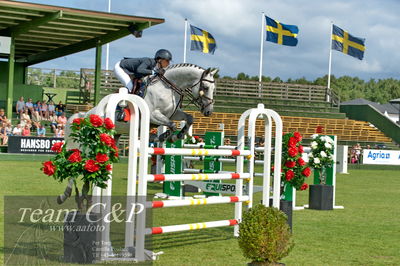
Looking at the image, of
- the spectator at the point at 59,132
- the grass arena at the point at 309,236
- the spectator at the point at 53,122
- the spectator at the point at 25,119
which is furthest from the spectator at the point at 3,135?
the grass arena at the point at 309,236

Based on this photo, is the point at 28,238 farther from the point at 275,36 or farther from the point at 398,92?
the point at 398,92

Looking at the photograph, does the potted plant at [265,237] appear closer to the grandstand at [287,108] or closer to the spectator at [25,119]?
the spectator at [25,119]

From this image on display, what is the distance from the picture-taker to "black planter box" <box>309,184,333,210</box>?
10.4 m

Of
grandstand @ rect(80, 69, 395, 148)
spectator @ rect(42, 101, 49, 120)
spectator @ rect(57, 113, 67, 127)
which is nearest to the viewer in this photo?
spectator @ rect(57, 113, 67, 127)

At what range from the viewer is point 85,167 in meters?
5.00

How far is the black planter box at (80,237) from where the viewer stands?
4.94 m

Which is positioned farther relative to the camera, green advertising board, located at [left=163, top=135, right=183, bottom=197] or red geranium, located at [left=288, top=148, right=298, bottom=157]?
green advertising board, located at [left=163, top=135, right=183, bottom=197]

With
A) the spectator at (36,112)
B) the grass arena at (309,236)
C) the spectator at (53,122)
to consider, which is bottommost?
the grass arena at (309,236)

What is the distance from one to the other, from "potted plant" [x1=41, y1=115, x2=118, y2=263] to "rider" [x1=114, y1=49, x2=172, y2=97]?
2840 millimetres

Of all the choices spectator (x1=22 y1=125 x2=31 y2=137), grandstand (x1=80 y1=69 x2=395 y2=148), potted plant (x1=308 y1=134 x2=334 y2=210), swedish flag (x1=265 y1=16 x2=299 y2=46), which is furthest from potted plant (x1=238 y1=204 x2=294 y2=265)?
swedish flag (x1=265 y1=16 x2=299 y2=46)

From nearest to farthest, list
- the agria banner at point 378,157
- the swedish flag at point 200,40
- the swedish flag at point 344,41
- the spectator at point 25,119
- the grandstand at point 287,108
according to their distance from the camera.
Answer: the spectator at point 25,119 < the agria banner at point 378,157 < the grandstand at point 287,108 < the swedish flag at point 200,40 < the swedish flag at point 344,41

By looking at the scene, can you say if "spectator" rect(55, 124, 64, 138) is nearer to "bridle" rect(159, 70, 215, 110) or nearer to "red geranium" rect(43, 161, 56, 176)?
"bridle" rect(159, 70, 215, 110)

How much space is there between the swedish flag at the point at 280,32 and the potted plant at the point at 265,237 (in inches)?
1138

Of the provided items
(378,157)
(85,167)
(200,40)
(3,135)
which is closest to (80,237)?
(85,167)
